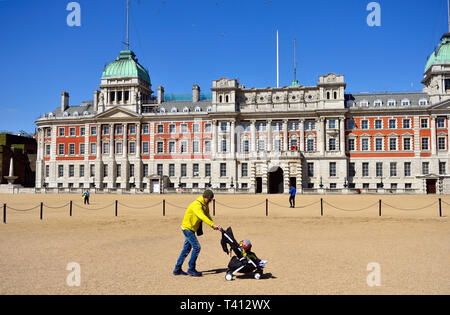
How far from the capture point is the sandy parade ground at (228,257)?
8.19 metres

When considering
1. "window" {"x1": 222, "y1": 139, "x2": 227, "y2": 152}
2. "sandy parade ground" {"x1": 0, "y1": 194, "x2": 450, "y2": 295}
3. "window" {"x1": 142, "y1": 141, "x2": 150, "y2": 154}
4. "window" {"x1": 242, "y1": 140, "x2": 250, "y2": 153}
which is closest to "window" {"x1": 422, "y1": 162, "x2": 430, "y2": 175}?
"window" {"x1": 242, "y1": 140, "x2": 250, "y2": 153}

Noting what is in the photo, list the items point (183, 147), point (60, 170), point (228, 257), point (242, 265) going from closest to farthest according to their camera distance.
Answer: point (242, 265), point (228, 257), point (183, 147), point (60, 170)

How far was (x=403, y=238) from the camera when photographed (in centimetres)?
1495

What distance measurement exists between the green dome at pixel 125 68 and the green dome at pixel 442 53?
A: 4793cm

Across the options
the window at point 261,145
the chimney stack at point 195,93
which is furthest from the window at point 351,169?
the chimney stack at point 195,93

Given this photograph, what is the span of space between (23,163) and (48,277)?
73190mm

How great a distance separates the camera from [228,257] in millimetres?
11586

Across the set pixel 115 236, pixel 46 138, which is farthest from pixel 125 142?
pixel 115 236

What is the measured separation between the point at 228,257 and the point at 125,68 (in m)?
58.1

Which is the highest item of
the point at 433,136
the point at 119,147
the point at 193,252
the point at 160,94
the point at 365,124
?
the point at 160,94

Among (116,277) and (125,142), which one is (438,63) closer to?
(125,142)

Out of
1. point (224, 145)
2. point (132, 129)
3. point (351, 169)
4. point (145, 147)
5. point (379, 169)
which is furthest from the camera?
point (132, 129)

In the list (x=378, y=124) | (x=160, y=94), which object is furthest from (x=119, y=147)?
(x=378, y=124)

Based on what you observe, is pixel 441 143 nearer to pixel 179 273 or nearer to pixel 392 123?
pixel 392 123
